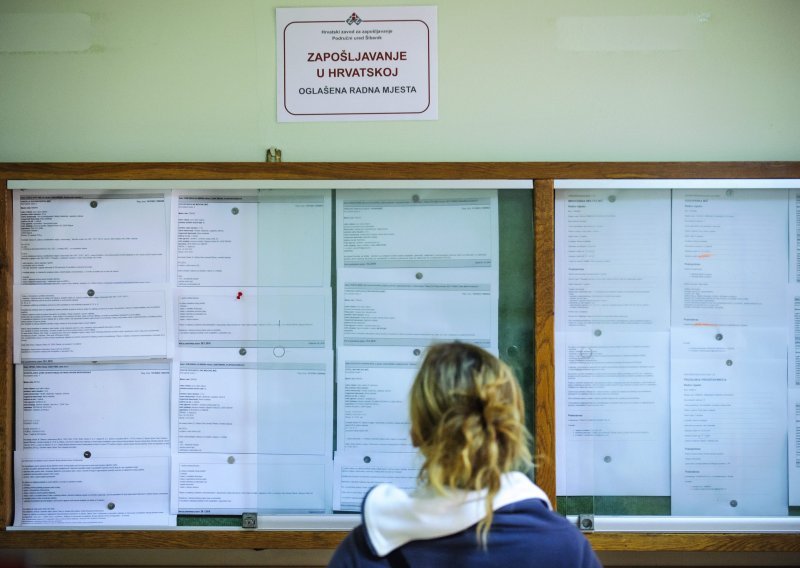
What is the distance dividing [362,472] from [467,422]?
2.89 ft

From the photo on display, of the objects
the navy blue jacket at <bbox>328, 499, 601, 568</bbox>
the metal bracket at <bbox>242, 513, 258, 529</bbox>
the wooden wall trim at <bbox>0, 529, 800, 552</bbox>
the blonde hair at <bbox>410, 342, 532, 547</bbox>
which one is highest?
the blonde hair at <bbox>410, 342, 532, 547</bbox>

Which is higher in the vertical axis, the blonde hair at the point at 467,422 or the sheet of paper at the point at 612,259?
the sheet of paper at the point at 612,259

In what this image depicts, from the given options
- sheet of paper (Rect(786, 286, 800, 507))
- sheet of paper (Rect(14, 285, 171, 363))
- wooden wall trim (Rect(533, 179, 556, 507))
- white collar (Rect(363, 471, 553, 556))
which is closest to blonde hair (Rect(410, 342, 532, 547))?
white collar (Rect(363, 471, 553, 556))

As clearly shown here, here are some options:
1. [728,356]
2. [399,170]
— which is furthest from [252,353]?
[728,356]

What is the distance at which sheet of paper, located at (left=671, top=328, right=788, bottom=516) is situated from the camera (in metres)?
1.89

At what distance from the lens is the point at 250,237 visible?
1903 millimetres

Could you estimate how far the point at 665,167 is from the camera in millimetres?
1840

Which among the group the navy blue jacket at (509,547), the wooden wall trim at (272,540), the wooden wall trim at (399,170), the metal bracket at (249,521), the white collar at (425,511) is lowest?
the wooden wall trim at (272,540)

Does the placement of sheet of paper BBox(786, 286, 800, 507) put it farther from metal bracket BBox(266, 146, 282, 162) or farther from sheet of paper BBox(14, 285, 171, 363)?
sheet of paper BBox(14, 285, 171, 363)

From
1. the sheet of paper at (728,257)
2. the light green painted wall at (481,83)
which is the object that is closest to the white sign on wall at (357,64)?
the light green painted wall at (481,83)

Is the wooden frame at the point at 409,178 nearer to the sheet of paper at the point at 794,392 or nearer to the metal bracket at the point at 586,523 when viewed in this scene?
the metal bracket at the point at 586,523

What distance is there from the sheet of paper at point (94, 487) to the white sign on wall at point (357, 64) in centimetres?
115

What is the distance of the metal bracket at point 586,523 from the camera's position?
184 cm

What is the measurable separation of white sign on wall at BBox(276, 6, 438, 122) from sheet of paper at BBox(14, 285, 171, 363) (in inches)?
28.2
